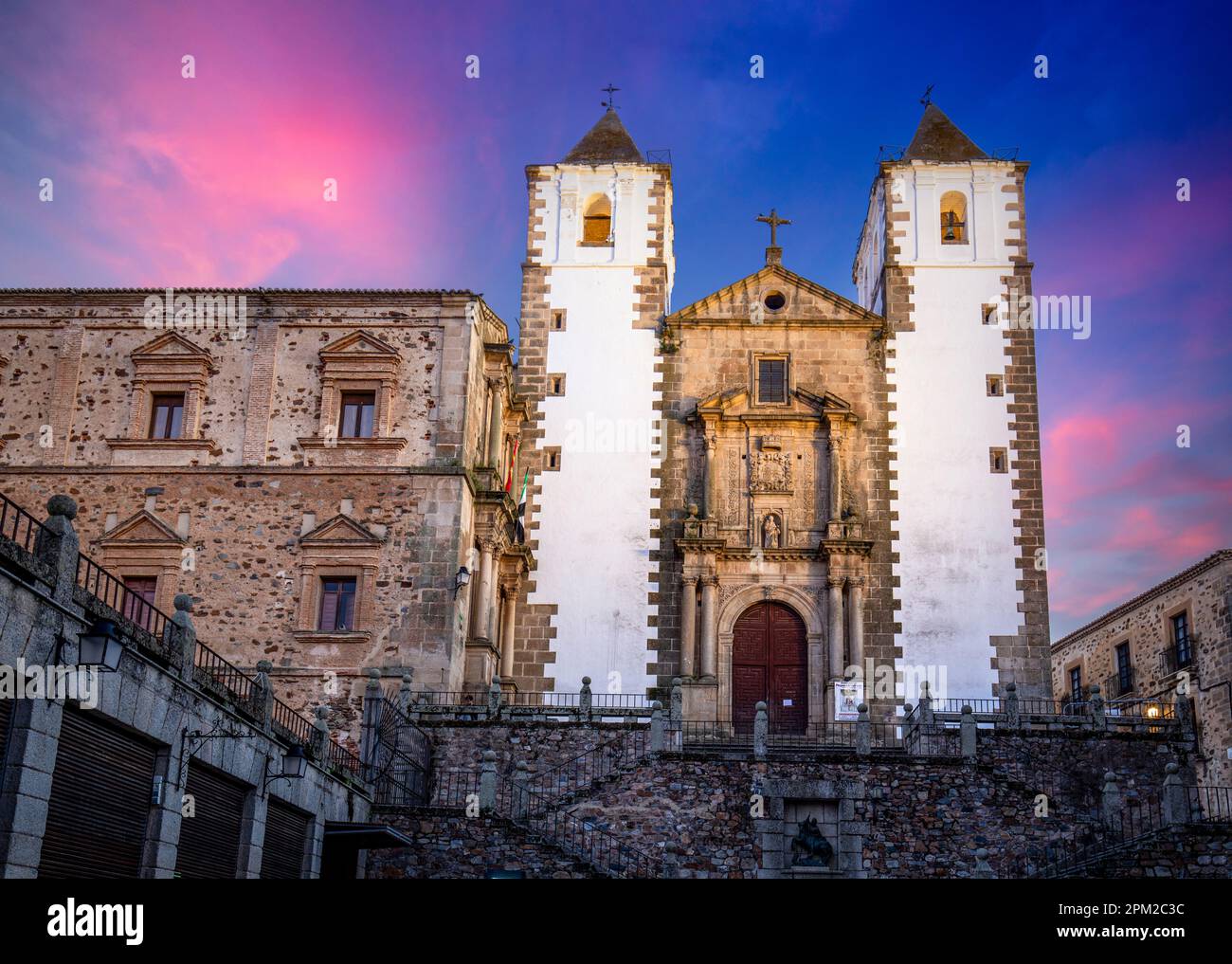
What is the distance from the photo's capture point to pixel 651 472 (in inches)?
1257

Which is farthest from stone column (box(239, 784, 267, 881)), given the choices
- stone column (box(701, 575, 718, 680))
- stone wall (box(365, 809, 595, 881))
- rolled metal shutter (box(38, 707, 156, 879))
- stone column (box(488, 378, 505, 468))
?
stone column (box(701, 575, 718, 680))

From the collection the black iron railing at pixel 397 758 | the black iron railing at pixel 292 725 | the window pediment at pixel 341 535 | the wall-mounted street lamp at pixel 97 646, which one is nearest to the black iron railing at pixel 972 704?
the black iron railing at pixel 397 758

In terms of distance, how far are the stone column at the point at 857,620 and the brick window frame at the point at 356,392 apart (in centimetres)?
990

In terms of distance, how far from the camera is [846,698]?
2964cm

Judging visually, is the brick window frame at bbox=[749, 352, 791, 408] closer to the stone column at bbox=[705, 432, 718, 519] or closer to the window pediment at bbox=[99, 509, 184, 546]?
the stone column at bbox=[705, 432, 718, 519]

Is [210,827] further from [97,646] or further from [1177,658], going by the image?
[1177,658]

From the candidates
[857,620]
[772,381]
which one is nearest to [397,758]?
[857,620]

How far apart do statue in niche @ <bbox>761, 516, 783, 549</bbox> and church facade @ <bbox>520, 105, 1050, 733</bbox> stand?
0.05 metres

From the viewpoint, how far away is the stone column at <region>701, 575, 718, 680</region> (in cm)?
3002

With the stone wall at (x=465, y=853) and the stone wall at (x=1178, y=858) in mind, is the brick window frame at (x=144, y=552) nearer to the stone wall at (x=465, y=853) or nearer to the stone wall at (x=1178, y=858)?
the stone wall at (x=465, y=853)

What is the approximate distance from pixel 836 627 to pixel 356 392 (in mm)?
11087

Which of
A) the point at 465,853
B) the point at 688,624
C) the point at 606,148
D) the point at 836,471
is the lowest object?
the point at 465,853
